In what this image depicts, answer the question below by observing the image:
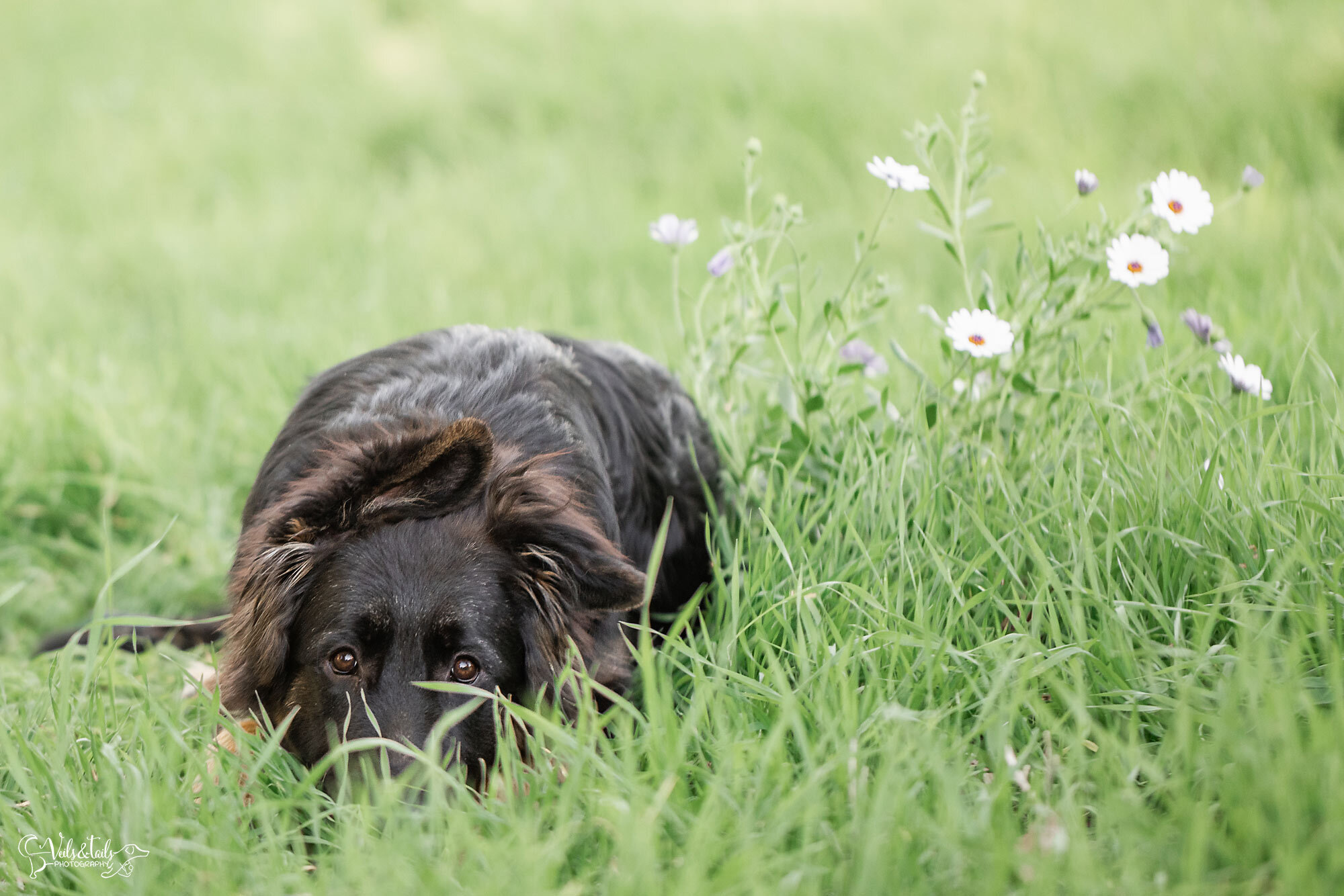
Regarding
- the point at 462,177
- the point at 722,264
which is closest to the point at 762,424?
the point at 722,264

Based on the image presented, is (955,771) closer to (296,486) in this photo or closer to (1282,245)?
(296,486)

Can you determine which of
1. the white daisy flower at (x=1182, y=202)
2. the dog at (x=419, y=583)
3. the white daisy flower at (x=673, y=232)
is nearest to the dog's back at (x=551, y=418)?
the dog at (x=419, y=583)

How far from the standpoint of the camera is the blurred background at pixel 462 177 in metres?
4.16

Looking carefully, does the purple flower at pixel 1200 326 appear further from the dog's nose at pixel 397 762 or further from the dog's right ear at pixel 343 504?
the dog's nose at pixel 397 762

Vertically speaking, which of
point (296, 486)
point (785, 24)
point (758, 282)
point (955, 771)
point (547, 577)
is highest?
point (785, 24)

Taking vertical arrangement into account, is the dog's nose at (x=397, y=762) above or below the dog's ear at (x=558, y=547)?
below

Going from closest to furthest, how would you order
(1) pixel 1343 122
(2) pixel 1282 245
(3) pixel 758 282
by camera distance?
(3) pixel 758 282, (2) pixel 1282 245, (1) pixel 1343 122

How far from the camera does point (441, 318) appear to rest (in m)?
5.14

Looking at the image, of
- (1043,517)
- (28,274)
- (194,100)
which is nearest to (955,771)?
(1043,517)

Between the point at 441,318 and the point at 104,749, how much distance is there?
3.40 m

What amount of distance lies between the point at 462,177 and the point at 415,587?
5.46m

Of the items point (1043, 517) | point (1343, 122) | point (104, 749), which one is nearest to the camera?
point (104, 749)

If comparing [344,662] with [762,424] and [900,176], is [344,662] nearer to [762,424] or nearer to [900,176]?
[762,424]

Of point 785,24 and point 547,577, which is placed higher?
point 785,24
